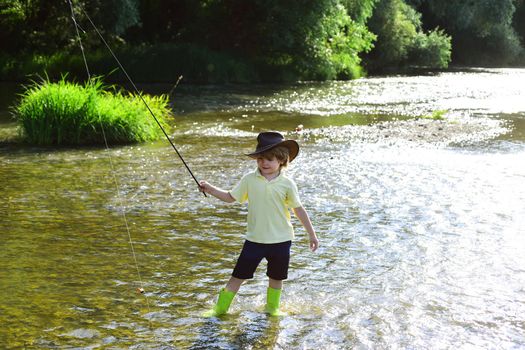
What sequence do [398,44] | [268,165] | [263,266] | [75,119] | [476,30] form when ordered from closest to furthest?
[268,165]
[263,266]
[75,119]
[398,44]
[476,30]

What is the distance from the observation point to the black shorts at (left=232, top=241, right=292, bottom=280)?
18.2ft

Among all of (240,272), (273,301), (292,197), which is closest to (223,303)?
(240,272)

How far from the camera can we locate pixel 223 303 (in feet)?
18.5

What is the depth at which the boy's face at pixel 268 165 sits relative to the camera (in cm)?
544

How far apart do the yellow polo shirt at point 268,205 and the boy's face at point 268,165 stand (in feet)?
0.18

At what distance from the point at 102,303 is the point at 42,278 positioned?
869 mm

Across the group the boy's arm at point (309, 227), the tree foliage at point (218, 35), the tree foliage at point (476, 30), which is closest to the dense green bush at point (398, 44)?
the tree foliage at point (218, 35)

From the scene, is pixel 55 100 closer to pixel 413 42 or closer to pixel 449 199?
pixel 449 199

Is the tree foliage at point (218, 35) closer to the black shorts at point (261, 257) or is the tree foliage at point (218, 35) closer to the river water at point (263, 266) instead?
the river water at point (263, 266)

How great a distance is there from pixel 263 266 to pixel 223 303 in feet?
4.66

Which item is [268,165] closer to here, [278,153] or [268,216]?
[278,153]

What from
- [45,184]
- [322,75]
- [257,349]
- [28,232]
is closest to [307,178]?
[45,184]

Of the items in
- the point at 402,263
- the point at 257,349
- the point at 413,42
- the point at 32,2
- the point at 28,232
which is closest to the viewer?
the point at 257,349

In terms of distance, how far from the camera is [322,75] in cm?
3156
